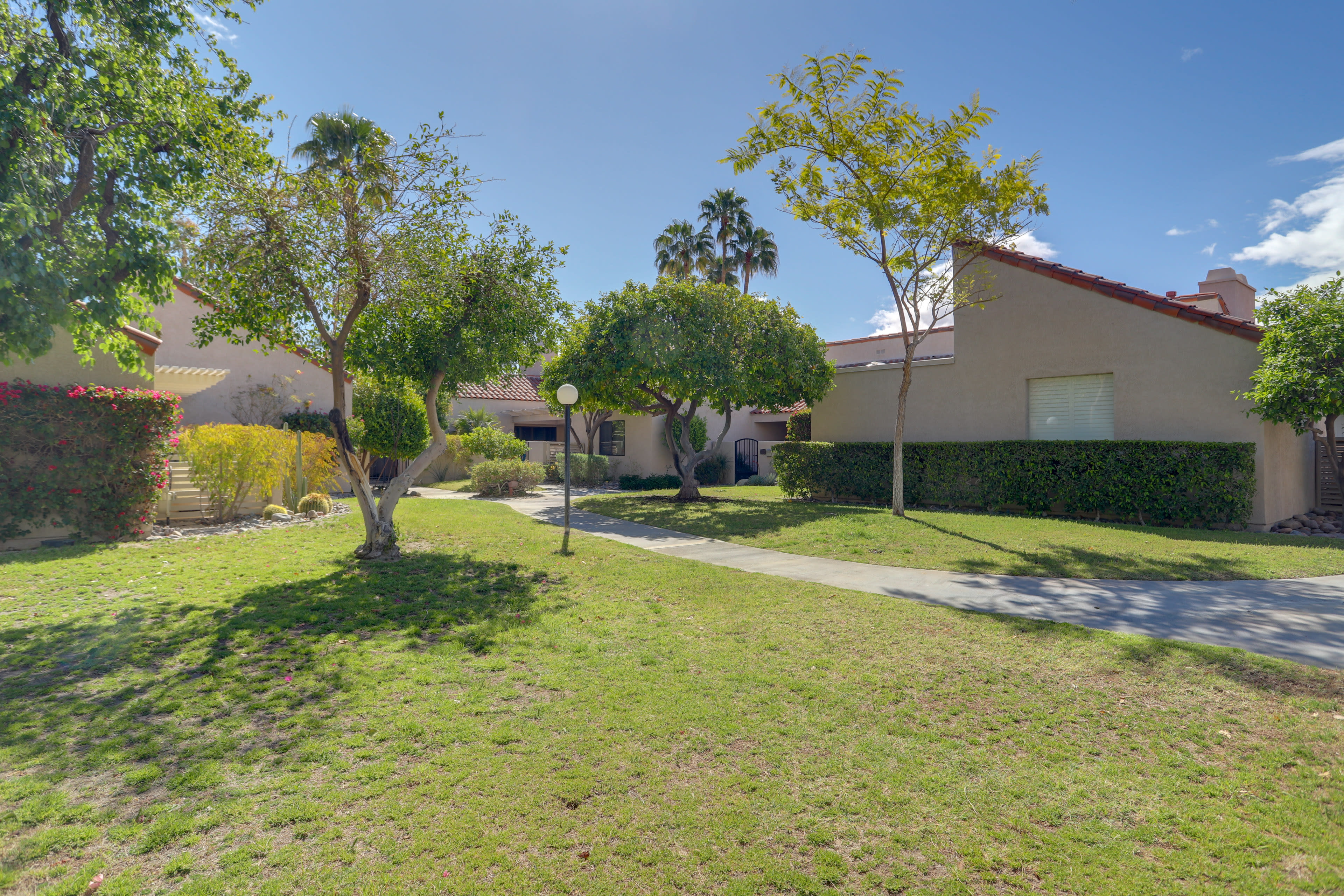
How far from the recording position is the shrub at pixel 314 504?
13.8 m

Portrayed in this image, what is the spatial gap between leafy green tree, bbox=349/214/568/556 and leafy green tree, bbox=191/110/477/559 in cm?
4

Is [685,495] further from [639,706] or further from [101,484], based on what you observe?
[639,706]

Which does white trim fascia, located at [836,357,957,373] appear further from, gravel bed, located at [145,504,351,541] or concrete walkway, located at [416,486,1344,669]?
gravel bed, located at [145,504,351,541]

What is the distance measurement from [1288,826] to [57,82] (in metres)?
10.6

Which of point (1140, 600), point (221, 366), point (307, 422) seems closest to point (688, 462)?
point (307, 422)

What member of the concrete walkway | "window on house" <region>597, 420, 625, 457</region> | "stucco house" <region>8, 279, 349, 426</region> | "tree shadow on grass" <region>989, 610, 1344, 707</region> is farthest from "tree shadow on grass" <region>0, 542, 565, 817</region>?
"window on house" <region>597, 420, 625, 457</region>

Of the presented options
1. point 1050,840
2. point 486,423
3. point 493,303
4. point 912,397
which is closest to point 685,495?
point 912,397

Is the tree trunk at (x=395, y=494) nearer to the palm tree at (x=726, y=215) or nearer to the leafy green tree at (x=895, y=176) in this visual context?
the leafy green tree at (x=895, y=176)

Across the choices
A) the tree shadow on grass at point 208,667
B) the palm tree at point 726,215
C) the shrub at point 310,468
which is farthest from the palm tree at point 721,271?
the tree shadow on grass at point 208,667

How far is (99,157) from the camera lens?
659 cm

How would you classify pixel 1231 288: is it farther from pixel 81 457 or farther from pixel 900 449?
pixel 81 457

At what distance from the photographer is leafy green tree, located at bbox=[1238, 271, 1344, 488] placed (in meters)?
Answer: 11.1

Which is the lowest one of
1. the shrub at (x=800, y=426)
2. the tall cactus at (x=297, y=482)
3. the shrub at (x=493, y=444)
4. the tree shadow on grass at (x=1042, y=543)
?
the tree shadow on grass at (x=1042, y=543)

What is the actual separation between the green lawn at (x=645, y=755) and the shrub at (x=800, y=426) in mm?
16905
